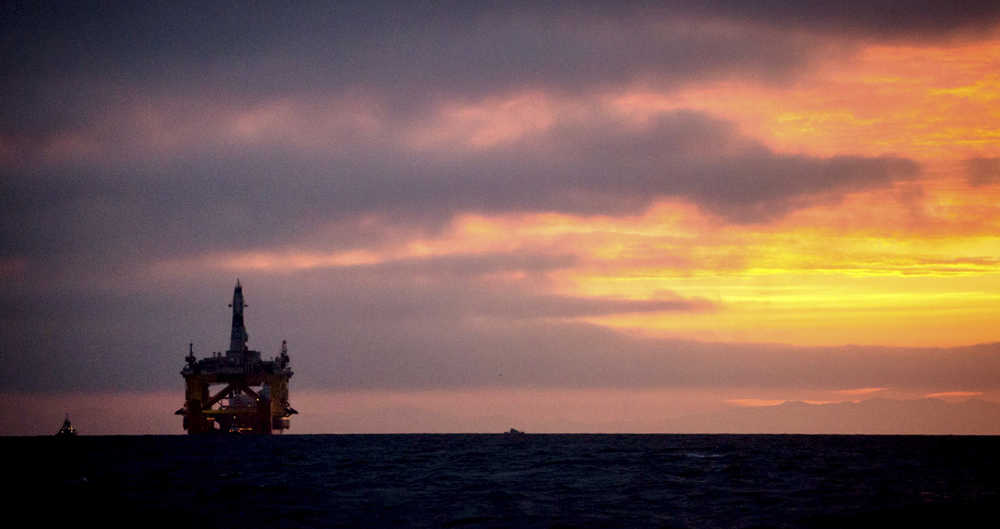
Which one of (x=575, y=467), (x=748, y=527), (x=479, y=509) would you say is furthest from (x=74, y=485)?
(x=748, y=527)

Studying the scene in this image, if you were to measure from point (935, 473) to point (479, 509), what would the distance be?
4346cm

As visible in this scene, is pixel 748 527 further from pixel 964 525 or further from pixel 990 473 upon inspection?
pixel 990 473

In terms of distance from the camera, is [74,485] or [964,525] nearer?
[964,525]

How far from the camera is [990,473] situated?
6931 centimetres

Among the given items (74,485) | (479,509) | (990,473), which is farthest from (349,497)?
(990,473)

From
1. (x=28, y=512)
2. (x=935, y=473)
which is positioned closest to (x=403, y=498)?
(x=28, y=512)

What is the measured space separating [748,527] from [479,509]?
1376 centimetres

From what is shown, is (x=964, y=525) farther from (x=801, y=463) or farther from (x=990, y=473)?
(x=801, y=463)

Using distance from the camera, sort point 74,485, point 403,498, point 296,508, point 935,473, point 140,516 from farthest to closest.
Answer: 1. point 935,473
2. point 74,485
3. point 403,498
4. point 296,508
5. point 140,516

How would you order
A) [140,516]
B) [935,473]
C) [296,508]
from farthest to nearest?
1. [935,473]
2. [296,508]
3. [140,516]

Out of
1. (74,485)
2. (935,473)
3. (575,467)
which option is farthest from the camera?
(575,467)

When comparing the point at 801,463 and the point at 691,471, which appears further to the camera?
the point at 801,463

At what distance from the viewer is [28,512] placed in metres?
41.9

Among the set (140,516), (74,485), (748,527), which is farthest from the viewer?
(74,485)
